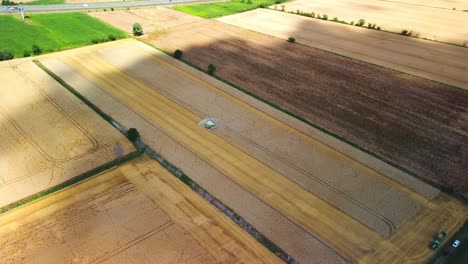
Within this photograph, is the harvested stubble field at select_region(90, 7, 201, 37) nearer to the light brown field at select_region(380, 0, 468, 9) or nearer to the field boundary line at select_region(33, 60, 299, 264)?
the field boundary line at select_region(33, 60, 299, 264)

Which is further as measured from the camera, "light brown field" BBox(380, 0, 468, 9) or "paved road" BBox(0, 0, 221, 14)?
"light brown field" BBox(380, 0, 468, 9)

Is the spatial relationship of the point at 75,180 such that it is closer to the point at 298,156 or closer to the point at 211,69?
the point at 298,156

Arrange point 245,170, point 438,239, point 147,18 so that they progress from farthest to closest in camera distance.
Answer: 1. point 147,18
2. point 245,170
3. point 438,239

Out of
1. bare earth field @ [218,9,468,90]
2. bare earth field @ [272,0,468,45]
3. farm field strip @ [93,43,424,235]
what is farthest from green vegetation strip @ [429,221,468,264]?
bare earth field @ [272,0,468,45]

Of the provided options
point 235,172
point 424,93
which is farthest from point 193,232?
point 424,93

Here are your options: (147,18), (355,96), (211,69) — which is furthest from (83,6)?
(355,96)

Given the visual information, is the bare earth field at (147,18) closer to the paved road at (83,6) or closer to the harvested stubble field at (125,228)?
the paved road at (83,6)

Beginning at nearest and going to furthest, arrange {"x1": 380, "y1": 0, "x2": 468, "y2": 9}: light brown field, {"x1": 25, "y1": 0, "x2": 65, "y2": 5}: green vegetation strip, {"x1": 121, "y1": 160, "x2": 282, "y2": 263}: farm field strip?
{"x1": 121, "y1": 160, "x2": 282, "y2": 263}: farm field strip
{"x1": 25, "y1": 0, "x2": 65, "y2": 5}: green vegetation strip
{"x1": 380, "y1": 0, "x2": 468, "y2": 9}: light brown field
